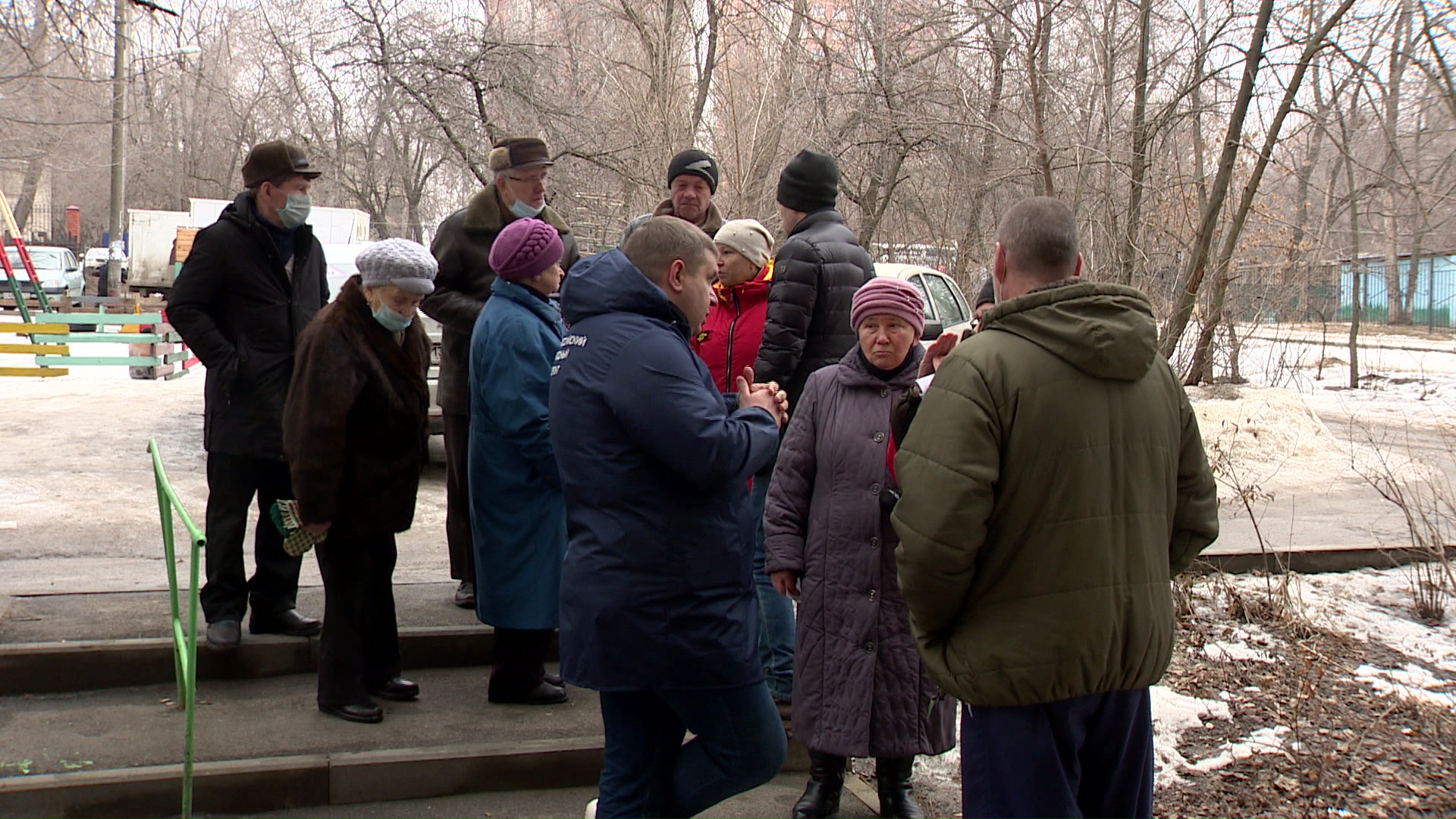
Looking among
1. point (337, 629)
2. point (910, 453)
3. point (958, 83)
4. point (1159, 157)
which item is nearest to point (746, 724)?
point (910, 453)

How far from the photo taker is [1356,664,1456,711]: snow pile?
4.78m

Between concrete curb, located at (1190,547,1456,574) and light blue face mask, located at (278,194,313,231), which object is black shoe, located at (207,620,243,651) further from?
concrete curb, located at (1190,547,1456,574)

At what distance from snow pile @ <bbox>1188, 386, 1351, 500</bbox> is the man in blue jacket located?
8.12 meters

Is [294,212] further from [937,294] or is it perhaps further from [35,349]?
[35,349]

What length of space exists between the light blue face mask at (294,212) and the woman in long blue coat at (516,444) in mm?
1031

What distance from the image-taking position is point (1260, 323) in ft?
43.5

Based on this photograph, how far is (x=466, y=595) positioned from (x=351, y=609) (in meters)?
1.18

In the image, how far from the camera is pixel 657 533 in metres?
2.70

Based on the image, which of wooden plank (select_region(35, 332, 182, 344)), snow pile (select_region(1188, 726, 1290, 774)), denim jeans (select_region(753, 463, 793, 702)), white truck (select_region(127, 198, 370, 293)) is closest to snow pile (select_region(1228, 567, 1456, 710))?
A: snow pile (select_region(1188, 726, 1290, 774))

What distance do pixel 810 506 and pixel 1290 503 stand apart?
23.5ft

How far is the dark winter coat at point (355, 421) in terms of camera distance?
3957 mm

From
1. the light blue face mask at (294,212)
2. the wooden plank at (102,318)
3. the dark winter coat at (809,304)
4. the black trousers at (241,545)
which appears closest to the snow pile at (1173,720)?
the dark winter coat at (809,304)

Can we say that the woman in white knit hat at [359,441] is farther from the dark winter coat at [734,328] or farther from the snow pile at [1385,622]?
the snow pile at [1385,622]

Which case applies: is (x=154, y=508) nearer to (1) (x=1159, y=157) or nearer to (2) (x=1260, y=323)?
(1) (x=1159, y=157)
